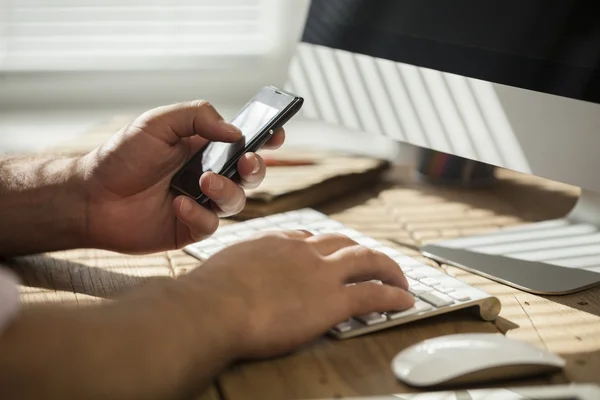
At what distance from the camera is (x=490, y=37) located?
2.64 feet

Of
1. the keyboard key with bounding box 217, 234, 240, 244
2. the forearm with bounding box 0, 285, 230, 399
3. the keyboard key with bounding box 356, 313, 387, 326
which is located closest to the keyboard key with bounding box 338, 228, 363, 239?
the keyboard key with bounding box 217, 234, 240, 244

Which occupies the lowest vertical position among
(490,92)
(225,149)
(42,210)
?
(42,210)

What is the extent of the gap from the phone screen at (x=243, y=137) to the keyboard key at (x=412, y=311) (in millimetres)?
243

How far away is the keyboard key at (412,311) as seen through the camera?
2.20 feet

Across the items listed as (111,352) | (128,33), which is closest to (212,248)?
(111,352)

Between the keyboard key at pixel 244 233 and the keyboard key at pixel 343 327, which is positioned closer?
the keyboard key at pixel 343 327

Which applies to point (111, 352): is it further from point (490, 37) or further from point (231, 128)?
point (490, 37)

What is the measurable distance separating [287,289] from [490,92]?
0.30 m

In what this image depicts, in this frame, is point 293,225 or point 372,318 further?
point 293,225

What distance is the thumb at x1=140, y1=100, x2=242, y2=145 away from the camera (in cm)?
85

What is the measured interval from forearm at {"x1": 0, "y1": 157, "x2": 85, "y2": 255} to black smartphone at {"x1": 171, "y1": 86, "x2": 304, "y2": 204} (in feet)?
0.34

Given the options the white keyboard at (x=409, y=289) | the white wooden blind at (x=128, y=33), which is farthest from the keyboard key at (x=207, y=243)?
the white wooden blind at (x=128, y=33)

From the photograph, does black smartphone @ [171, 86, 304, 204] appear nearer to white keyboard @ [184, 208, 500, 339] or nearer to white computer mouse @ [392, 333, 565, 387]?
white keyboard @ [184, 208, 500, 339]

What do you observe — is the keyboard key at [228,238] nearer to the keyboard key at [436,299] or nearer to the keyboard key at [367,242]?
the keyboard key at [367,242]
